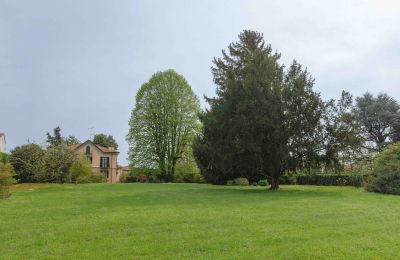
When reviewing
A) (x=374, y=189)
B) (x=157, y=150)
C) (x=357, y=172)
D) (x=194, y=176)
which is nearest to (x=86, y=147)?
(x=157, y=150)

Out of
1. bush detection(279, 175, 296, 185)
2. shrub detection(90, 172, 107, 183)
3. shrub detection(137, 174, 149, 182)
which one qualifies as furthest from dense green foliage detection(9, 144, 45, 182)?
bush detection(279, 175, 296, 185)

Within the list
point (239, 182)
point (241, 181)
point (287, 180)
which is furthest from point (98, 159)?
Answer: point (287, 180)

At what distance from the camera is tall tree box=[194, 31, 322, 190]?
24.0 meters

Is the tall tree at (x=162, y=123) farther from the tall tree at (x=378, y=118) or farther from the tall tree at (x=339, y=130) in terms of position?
the tall tree at (x=339, y=130)

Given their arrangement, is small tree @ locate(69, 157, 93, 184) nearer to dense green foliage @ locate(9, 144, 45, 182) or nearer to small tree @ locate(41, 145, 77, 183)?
small tree @ locate(41, 145, 77, 183)

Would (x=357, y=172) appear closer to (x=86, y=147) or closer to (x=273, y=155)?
(x=273, y=155)

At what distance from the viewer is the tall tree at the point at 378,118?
162ft

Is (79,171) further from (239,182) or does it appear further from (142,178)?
(239,182)

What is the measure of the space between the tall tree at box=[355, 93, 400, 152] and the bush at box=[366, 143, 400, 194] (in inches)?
1062

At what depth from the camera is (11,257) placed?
Answer: 260 inches

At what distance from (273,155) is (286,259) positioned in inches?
739

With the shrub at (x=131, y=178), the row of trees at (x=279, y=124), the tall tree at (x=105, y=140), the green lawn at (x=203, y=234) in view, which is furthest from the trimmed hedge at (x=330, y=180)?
the tall tree at (x=105, y=140)

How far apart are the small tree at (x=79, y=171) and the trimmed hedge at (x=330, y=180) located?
22.5m

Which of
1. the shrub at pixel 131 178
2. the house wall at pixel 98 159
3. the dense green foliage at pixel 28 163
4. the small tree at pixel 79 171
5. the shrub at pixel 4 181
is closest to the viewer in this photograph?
the shrub at pixel 4 181
